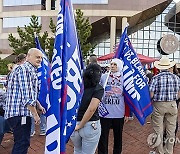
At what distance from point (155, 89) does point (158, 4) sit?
117 feet

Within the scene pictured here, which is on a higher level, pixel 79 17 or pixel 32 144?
pixel 79 17

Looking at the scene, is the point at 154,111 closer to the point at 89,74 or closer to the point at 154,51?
the point at 89,74

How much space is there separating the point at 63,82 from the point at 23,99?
1.27 metres

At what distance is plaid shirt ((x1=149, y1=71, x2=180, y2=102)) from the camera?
4855 millimetres

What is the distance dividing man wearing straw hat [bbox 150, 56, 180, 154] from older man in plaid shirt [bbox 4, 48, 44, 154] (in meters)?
1.90

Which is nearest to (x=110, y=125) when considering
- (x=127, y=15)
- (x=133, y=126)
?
(x=133, y=126)

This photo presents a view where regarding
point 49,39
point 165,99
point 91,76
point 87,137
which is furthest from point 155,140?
point 49,39

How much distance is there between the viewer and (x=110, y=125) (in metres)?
4.72

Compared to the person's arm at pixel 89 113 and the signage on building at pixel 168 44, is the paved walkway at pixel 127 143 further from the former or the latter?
the signage on building at pixel 168 44

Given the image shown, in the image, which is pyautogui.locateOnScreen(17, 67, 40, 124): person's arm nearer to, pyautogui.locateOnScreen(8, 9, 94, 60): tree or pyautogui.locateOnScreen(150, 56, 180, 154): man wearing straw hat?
pyautogui.locateOnScreen(150, 56, 180, 154): man wearing straw hat

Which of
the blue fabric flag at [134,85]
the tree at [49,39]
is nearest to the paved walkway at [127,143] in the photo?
the blue fabric flag at [134,85]

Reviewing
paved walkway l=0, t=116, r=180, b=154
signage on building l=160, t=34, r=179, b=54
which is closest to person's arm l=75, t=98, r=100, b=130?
paved walkway l=0, t=116, r=180, b=154

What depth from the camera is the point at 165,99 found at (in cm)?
488

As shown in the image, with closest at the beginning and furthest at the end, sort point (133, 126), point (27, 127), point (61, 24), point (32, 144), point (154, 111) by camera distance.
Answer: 1. point (61, 24)
2. point (27, 127)
3. point (154, 111)
4. point (32, 144)
5. point (133, 126)
